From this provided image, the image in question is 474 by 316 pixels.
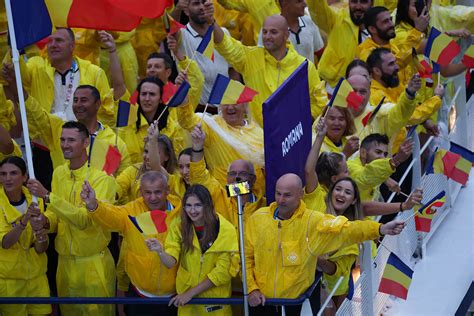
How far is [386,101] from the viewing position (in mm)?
12531

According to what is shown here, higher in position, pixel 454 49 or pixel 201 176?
pixel 454 49

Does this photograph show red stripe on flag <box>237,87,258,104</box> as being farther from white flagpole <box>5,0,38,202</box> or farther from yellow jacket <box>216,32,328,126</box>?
white flagpole <box>5,0,38,202</box>

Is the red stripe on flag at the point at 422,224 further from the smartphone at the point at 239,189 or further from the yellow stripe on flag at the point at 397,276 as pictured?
the smartphone at the point at 239,189

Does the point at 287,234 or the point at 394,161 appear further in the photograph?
the point at 394,161

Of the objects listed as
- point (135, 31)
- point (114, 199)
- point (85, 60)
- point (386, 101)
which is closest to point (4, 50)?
point (85, 60)

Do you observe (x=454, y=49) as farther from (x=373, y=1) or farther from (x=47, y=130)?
(x=47, y=130)

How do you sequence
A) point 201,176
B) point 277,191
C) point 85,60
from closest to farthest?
point 277,191
point 201,176
point 85,60

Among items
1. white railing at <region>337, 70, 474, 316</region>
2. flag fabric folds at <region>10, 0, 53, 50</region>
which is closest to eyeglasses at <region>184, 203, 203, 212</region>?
white railing at <region>337, 70, 474, 316</region>

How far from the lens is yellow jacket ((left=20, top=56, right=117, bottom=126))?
1181 cm

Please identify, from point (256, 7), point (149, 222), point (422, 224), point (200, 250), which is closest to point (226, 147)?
point (200, 250)

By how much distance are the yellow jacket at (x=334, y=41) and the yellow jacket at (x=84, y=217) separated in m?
3.70

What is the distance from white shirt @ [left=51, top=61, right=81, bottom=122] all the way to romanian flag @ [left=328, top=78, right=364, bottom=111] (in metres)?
2.18

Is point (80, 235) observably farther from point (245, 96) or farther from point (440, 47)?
point (440, 47)

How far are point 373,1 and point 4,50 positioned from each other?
154 inches
